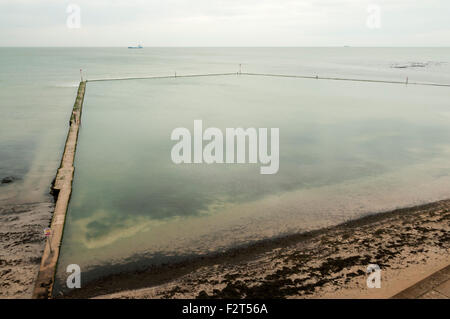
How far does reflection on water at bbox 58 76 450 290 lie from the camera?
9289 mm

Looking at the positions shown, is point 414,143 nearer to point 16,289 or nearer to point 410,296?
point 410,296

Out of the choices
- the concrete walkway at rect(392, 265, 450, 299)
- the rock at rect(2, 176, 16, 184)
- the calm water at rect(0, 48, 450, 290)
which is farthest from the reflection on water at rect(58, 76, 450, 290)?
the concrete walkway at rect(392, 265, 450, 299)

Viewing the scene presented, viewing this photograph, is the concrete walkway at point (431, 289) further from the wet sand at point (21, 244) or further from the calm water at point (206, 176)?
the wet sand at point (21, 244)

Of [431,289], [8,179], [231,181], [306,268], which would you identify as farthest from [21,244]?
[431,289]

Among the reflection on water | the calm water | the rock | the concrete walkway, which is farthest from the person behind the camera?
the rock

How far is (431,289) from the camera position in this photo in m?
6.09

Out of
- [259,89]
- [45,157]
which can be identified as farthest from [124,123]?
[259,89]

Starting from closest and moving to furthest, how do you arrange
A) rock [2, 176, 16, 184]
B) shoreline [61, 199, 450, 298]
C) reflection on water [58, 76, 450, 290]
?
shoreline [61, 199, 450, 298], reflection on water [58, 76, 450, 290], rock [2, 176, 16, 184]

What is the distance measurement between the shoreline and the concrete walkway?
50cm

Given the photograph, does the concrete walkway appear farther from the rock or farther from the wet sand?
the rock

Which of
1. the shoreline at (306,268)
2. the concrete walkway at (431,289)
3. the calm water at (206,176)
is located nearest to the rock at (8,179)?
the calm water at (206,176)
